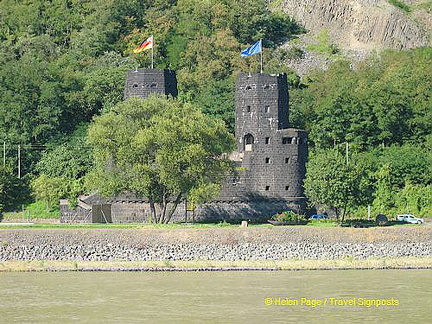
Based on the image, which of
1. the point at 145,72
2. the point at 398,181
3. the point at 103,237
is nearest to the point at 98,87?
the point at 145,72

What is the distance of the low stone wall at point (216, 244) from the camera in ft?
225

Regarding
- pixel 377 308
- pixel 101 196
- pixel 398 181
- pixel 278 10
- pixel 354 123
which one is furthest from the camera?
pixel 278 10

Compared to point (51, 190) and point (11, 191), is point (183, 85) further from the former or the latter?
point (11, 191)

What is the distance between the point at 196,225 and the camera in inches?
2938

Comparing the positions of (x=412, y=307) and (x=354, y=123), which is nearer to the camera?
(x=412, y=307)

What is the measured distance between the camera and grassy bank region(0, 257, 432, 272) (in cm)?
6625

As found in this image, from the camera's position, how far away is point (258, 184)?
82438mm

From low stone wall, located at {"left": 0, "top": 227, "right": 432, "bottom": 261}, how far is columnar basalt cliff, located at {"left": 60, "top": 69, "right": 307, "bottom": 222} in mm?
11088

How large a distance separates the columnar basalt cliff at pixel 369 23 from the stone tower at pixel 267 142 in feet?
128

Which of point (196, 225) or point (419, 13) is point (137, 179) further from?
point (419, 13)

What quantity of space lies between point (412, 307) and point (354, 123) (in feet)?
147

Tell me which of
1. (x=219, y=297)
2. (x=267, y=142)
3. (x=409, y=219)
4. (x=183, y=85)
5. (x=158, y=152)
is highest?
(x=183, y=85)

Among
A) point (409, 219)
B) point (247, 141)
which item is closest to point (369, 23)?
point (247, 141)

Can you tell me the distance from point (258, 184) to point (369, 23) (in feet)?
145
